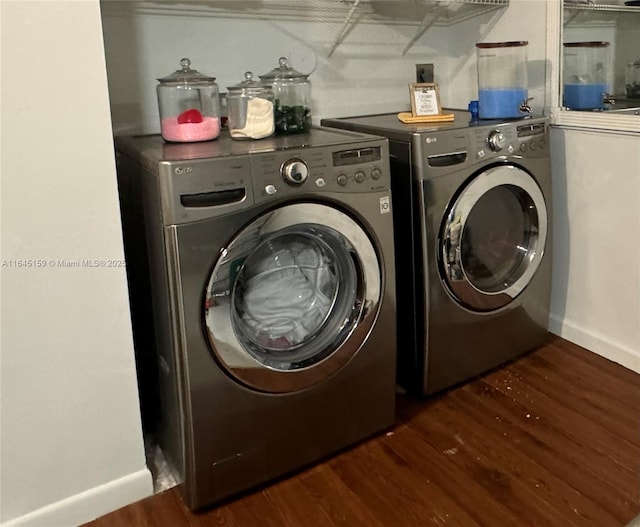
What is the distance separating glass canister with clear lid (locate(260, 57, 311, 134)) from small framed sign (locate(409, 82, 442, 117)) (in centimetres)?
38

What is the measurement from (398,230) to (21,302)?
1.13 meters

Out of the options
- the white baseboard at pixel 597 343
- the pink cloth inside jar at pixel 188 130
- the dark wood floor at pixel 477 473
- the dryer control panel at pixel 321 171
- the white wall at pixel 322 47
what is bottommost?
the dark wood floor at pixel 477 473

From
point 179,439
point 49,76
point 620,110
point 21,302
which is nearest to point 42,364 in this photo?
point 21,302

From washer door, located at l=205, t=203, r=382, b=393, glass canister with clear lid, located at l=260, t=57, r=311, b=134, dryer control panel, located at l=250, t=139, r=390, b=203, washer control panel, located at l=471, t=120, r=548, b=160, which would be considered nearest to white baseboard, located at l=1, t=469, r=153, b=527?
washer door, located at l=205, t=203, r=382, b=393

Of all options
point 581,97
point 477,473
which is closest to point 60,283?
point 477,473

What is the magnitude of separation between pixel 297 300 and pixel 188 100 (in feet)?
2.22

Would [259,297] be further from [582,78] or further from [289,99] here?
[582,78]

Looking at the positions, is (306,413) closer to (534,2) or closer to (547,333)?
(547,333)

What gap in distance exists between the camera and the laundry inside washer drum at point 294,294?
1.72m

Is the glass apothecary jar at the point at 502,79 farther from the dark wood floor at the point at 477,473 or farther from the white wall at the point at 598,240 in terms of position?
the dark wood floor at the point at 477,473

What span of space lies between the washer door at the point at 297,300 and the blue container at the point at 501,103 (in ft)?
2.71

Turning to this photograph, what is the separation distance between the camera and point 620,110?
229 centimetres

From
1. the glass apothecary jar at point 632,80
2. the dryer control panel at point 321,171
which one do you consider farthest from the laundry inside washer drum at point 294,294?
the glass apothecary jar at point 632,80

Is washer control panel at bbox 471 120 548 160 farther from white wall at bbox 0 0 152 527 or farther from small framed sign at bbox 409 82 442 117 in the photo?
white wall at bbox 0 0 152 527
